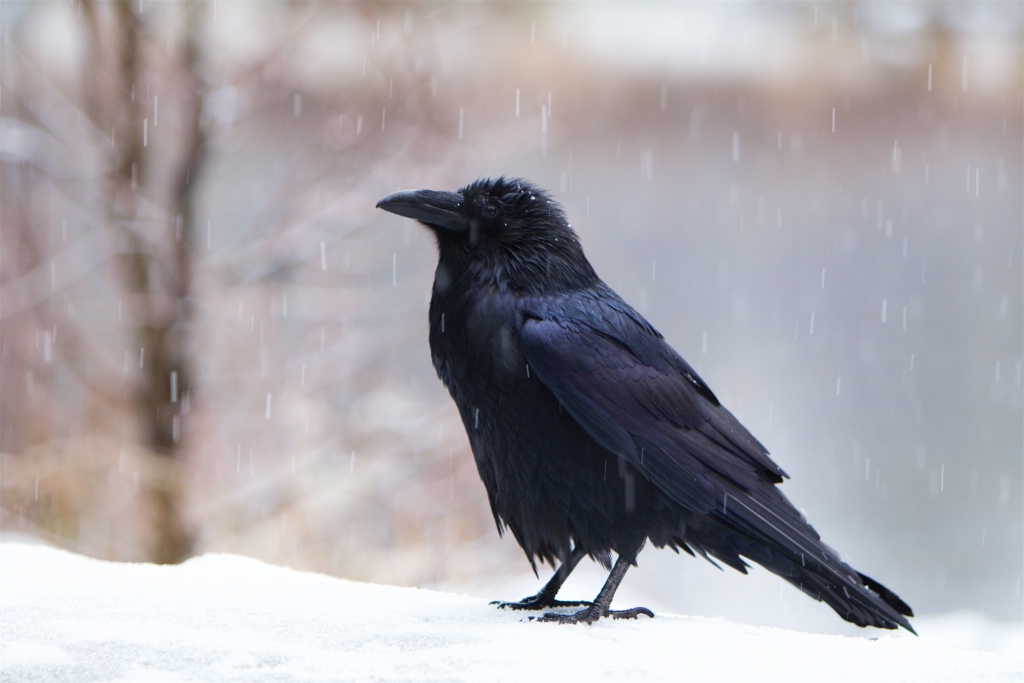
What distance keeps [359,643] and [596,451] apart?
3.04 ft

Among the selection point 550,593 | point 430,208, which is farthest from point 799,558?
point 430,208

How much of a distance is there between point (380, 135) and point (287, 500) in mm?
2330

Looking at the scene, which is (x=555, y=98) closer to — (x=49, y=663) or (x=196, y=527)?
(x=196, y=527)

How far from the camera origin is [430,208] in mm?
3373

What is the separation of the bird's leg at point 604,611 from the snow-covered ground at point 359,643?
5cm

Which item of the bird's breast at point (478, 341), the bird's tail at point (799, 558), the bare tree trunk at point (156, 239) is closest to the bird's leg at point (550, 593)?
the bird's tail at point (799, 558)

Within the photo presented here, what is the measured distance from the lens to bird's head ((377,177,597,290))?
130 inches

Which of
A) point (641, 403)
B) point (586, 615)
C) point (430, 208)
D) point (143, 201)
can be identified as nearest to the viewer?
point (586, 615)

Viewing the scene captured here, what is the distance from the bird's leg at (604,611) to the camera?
116 inches

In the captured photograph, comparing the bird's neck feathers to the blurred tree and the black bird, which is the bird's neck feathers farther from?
the blurred tree

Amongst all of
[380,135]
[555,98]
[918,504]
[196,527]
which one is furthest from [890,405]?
[196,527]

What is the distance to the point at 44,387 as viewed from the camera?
6.11m

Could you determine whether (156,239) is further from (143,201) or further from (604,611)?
(604,611)

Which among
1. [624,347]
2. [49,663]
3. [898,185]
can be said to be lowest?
[49,663]
